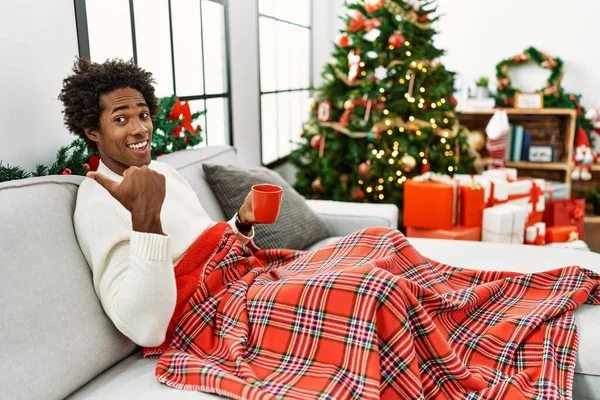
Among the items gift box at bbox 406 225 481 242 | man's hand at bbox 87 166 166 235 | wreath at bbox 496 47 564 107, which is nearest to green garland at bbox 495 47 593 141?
wreath at bbox 496 47 564 107

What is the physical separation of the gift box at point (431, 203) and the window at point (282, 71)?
43.5 inches

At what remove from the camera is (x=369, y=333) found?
3.67 ft

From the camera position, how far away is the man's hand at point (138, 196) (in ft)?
3.88

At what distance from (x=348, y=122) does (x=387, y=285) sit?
2414 mm

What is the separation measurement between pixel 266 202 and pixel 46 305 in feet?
1.77

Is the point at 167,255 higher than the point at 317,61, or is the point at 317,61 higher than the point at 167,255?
the point at 317,61

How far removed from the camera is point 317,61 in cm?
464

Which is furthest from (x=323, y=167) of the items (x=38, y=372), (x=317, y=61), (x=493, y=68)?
(x=38, y=372)

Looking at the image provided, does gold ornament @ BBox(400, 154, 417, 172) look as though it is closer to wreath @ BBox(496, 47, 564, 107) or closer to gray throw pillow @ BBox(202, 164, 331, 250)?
gray throw pillow @ BBox(202, 164, 331, 250)

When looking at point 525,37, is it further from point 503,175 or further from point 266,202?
point 266,202

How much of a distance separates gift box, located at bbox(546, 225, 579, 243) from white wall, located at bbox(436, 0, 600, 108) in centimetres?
155

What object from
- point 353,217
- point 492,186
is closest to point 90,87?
point 353,217

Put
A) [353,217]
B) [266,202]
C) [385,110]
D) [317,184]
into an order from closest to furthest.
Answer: [266,202] < [353,217] < [385,110] < [317,184]

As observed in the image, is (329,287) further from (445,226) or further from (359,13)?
(359,13)
